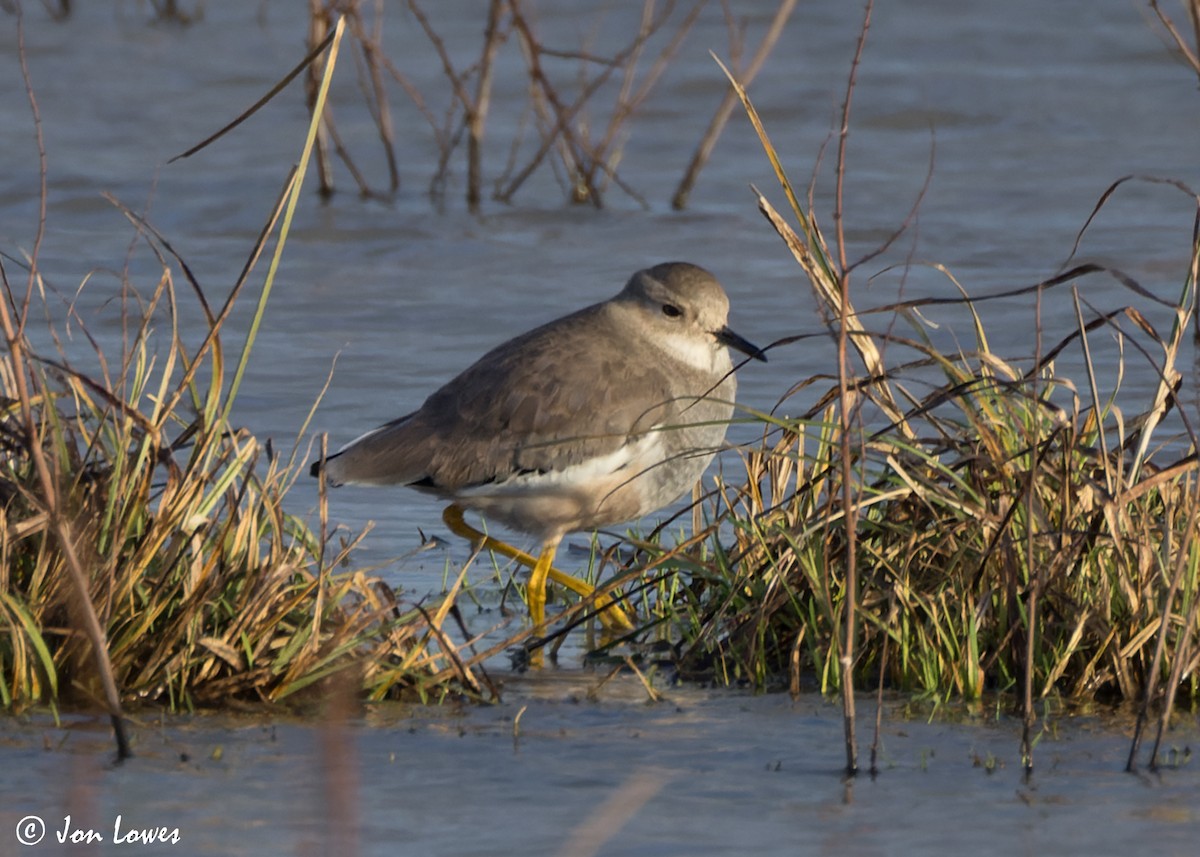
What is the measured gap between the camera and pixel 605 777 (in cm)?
385

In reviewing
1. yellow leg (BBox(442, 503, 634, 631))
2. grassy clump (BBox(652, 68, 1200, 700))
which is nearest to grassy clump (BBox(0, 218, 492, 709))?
yellow leg (BBox(442, 503, 634, 631))

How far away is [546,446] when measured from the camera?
549 centimetres

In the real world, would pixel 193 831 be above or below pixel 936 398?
below

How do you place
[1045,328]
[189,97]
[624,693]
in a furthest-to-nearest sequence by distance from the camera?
[189,97], [1045,328], [624,693]

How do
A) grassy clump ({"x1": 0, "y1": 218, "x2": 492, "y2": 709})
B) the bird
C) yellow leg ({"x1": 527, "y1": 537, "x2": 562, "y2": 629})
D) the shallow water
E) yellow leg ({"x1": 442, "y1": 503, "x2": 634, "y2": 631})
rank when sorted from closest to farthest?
1. the shallow water
2. grassy clump ({"x1": 0, "y1": 218, "x2": 492, "y2": 709})
3. yellow leg ({"x1": 442, "y1": 503, "x2": 634, "y2": 631})
4. yellow leg ({"x1": 527, "y1": 537, "x2": 562, "y2": 629})
5. the bird

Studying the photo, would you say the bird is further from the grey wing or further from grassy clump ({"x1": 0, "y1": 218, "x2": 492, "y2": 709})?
grassy clump ({"x1": 0, "y1": 218, "x2": 492, "y2": 709})

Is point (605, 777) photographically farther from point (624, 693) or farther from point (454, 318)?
point (454, 318)

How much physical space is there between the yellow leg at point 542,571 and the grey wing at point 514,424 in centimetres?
25

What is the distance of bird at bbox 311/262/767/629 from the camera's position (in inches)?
220

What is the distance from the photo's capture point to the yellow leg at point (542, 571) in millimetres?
5188

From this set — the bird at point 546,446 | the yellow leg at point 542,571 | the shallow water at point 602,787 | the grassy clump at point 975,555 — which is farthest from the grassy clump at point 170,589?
the bird at point 546,446

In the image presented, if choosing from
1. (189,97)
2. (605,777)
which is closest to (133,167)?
(189,97)

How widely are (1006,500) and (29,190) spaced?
31.5ft

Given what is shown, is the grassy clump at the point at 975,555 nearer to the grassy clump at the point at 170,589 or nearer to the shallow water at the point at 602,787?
the shallow water at the point at 602,787
